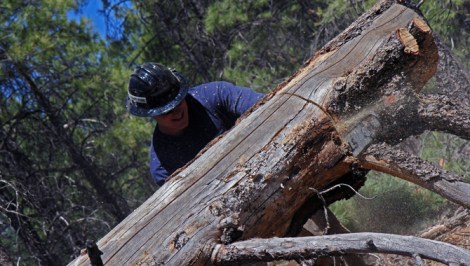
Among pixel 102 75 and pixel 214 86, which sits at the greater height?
pixel 102 75

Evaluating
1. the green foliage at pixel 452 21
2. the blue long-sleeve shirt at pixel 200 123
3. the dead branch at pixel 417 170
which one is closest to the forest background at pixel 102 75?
the green foliage at pixel 452 21

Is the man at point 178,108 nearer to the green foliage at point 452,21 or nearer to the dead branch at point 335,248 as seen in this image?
the dead branch at point 335,248

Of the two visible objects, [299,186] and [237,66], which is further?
[237,66]

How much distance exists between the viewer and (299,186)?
3432mm

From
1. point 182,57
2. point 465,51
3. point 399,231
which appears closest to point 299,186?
point 399,231

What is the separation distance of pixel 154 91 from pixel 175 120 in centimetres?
30

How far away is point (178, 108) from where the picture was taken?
425cm

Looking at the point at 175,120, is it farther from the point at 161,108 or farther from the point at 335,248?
the point at 335,248

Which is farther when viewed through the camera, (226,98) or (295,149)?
(226,98)

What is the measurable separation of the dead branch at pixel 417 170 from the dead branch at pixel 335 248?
31.2 inches

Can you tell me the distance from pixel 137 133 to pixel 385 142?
5883 millimetres

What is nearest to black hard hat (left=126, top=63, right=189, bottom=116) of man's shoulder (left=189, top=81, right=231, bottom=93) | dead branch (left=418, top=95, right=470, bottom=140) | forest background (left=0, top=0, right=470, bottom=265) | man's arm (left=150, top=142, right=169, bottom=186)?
man's shoulder (left=189, top=81, right=231, bottom=93)

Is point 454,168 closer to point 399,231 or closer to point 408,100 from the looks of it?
point 399,231

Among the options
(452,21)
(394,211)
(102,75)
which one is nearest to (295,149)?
(394,211)
